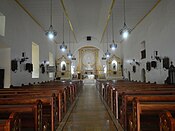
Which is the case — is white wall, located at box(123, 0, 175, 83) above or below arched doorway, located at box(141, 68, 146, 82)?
above

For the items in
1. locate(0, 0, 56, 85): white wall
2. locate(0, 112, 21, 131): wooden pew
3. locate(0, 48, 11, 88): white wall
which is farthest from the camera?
locate(0, 48, 11, 88): white wall

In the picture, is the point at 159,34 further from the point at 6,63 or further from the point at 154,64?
the point at 6,63

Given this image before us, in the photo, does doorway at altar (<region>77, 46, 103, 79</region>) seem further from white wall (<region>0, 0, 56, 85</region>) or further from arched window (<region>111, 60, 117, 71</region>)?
white wall (<region>0, 0, 56, 85</region>)

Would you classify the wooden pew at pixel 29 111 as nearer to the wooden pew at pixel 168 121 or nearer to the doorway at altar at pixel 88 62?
the wooden pew at pixel 168 121

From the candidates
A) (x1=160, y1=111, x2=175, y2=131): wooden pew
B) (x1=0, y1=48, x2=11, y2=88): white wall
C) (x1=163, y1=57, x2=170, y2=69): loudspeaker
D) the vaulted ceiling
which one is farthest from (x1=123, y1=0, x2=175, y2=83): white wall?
(x1=0, y1=48, x2=11, y2=88): white wall

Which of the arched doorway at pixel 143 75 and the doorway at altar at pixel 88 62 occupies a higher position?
the doorway at altar at pixel 88 62

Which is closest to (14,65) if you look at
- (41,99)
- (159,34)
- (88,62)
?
(41,99)

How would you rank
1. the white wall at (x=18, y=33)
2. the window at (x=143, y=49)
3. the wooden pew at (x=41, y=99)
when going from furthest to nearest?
1. the window at (x=143, y=49)
2. the white wall at (x=18, y=33)
3. the wooden pew at (x=41, y=99)

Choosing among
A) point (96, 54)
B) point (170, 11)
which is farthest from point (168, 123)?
point (96, 54)

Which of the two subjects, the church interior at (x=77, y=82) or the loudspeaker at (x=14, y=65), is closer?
the church interior at (x=77, y=82)

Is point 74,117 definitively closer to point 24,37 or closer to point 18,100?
point 18,100

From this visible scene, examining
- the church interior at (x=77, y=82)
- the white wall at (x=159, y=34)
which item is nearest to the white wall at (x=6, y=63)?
the church interior at (x=77, y=82)

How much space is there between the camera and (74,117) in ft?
16.8

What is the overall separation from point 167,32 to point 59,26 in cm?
895
